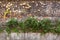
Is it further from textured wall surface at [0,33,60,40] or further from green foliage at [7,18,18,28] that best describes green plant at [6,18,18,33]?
textured wall surface at [0,33,60,40]

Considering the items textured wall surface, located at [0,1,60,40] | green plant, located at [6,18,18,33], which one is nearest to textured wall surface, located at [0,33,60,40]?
textured wall surface, located at [0,1,60,40]

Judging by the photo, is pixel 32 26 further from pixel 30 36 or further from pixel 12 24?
pixel 12 24

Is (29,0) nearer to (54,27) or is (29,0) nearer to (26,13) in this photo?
(26,13)

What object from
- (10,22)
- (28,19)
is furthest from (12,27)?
(28,19)

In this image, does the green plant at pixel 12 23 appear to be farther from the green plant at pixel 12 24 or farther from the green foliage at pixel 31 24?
the green foliage at pixel 31 24

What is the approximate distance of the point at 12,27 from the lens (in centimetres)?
356

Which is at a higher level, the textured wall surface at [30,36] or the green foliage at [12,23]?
the green foliage at [12,23]

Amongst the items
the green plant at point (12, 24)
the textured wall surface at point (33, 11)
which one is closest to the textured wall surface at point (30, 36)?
the textured wall surface at point (33, 11)

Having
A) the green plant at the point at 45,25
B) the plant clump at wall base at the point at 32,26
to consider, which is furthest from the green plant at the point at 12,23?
the green plant at the point at 45,25

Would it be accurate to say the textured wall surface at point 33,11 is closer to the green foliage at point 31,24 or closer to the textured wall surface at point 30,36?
the textured wall surface at point 30,36

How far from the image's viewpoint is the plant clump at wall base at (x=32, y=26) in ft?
11.5

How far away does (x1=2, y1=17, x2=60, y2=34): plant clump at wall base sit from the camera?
137 inches

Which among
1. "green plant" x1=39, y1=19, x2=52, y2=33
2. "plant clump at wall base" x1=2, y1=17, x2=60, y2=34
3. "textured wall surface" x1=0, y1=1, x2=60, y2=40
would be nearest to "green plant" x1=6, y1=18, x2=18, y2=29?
"plant clump at wall base" x1=2, y1=17, x2=60, y2=34

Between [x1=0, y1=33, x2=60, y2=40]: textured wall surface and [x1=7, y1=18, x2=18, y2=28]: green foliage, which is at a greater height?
[x1=7, y1=18, x2=18, y2=28]: green foliage
